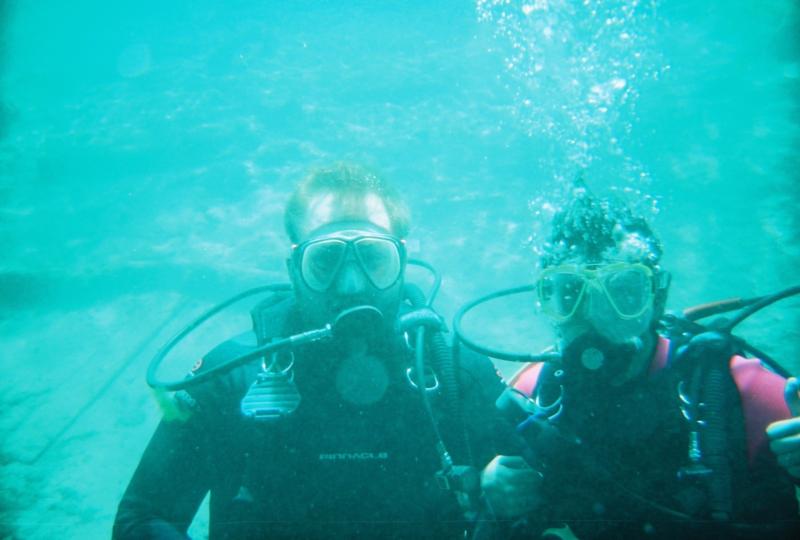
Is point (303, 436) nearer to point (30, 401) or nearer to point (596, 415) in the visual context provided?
point (596, 415)

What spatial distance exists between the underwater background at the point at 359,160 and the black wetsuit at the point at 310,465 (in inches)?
244

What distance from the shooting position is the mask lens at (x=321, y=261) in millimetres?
2748

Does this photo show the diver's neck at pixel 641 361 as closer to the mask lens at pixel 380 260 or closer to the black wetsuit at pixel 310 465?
the black wetsuit at pixel 310 465

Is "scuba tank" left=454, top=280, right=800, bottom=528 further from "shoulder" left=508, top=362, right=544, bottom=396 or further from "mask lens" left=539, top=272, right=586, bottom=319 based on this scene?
"mask lens" left=539, top=272, right=586, bottom=319

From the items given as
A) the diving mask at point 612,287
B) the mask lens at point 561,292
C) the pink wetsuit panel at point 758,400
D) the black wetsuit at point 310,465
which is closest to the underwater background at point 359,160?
the mask lens at point 561,292

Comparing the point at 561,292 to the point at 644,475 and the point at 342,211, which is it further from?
the point at 342,211

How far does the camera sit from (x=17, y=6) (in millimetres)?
37719

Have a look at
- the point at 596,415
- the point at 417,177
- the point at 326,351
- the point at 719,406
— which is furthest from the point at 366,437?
the point at 417,177

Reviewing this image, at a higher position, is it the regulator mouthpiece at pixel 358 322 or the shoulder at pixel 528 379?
the regulator mouthpiece at pixel 358 322

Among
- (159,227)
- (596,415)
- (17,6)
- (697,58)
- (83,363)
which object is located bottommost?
(596,415)

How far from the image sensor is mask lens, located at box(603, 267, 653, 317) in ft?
8.68

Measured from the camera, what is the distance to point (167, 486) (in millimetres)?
2426

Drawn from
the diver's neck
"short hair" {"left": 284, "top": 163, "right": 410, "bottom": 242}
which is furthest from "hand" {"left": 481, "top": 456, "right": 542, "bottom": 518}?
"short hair" {"left": 284, "top": 163, "right": 410, "bottom": 242}

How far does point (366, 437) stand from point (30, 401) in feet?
38.9
